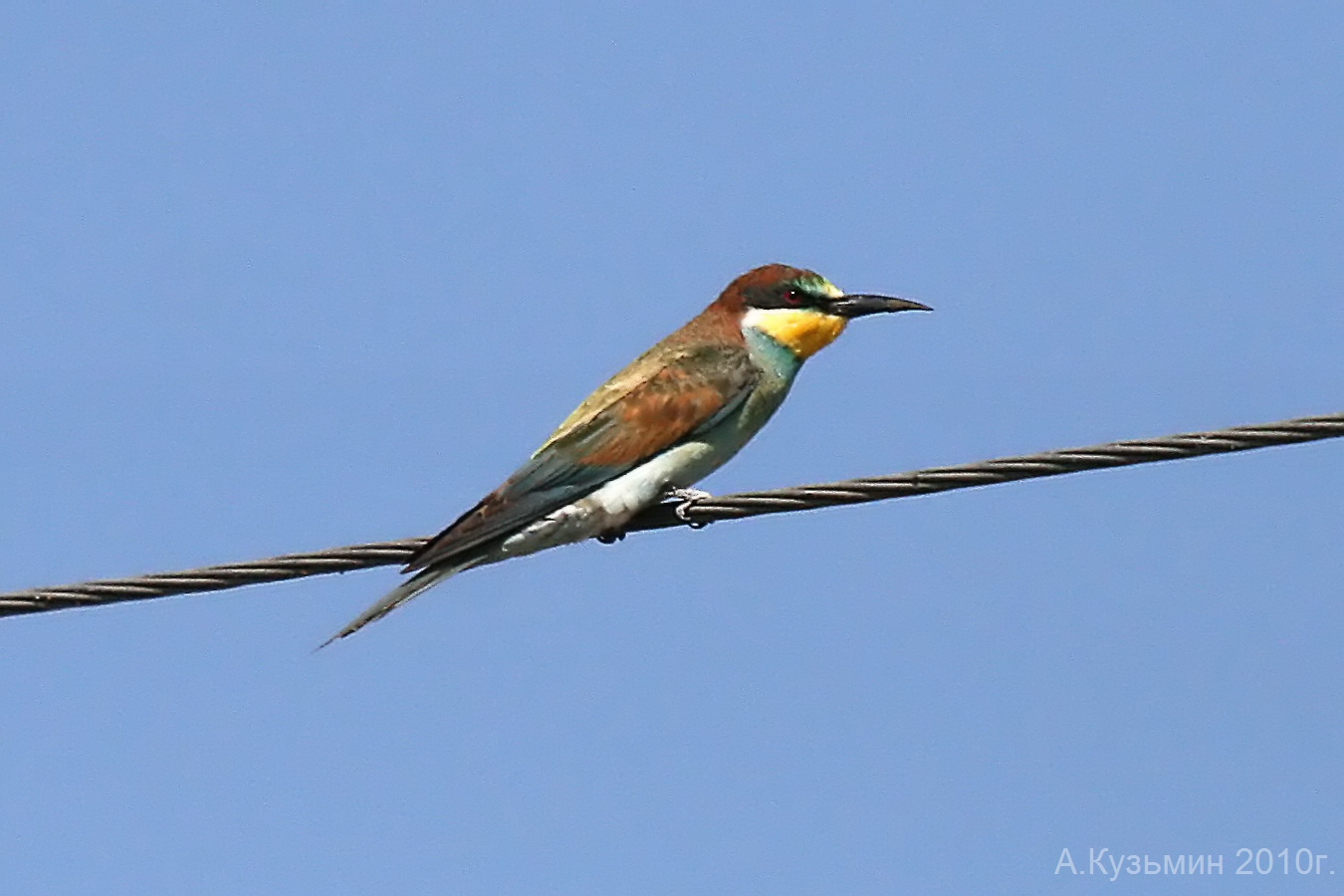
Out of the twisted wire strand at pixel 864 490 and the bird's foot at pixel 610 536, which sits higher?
the bird's foot at pixel 610 536

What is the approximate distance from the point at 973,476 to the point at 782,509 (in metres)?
0.44

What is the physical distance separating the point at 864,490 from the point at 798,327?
6.37 ft

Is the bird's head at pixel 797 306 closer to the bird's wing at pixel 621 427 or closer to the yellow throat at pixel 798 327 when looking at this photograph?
the yellow throat at pixel 798 327

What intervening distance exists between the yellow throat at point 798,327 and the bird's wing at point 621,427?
7.2 inches

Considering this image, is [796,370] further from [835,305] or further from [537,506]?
[537,506]

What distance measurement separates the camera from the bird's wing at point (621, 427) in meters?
5.04

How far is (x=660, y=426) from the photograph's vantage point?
17.7ft

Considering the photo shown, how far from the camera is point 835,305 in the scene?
5918mm

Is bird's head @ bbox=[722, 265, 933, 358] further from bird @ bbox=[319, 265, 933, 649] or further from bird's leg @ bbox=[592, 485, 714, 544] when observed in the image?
bird's leg @ bbox=[592, 485, 714, 544]

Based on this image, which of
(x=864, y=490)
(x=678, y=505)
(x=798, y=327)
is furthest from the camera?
(x=798, y=327)

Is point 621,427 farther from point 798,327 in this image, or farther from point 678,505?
point 798,327

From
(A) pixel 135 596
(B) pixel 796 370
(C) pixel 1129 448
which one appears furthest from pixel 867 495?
(B) pixel 796 370

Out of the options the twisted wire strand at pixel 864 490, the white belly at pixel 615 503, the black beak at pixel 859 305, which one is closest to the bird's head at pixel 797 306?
the black beak at pixel 859 305

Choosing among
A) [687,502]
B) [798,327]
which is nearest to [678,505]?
[687,502]
